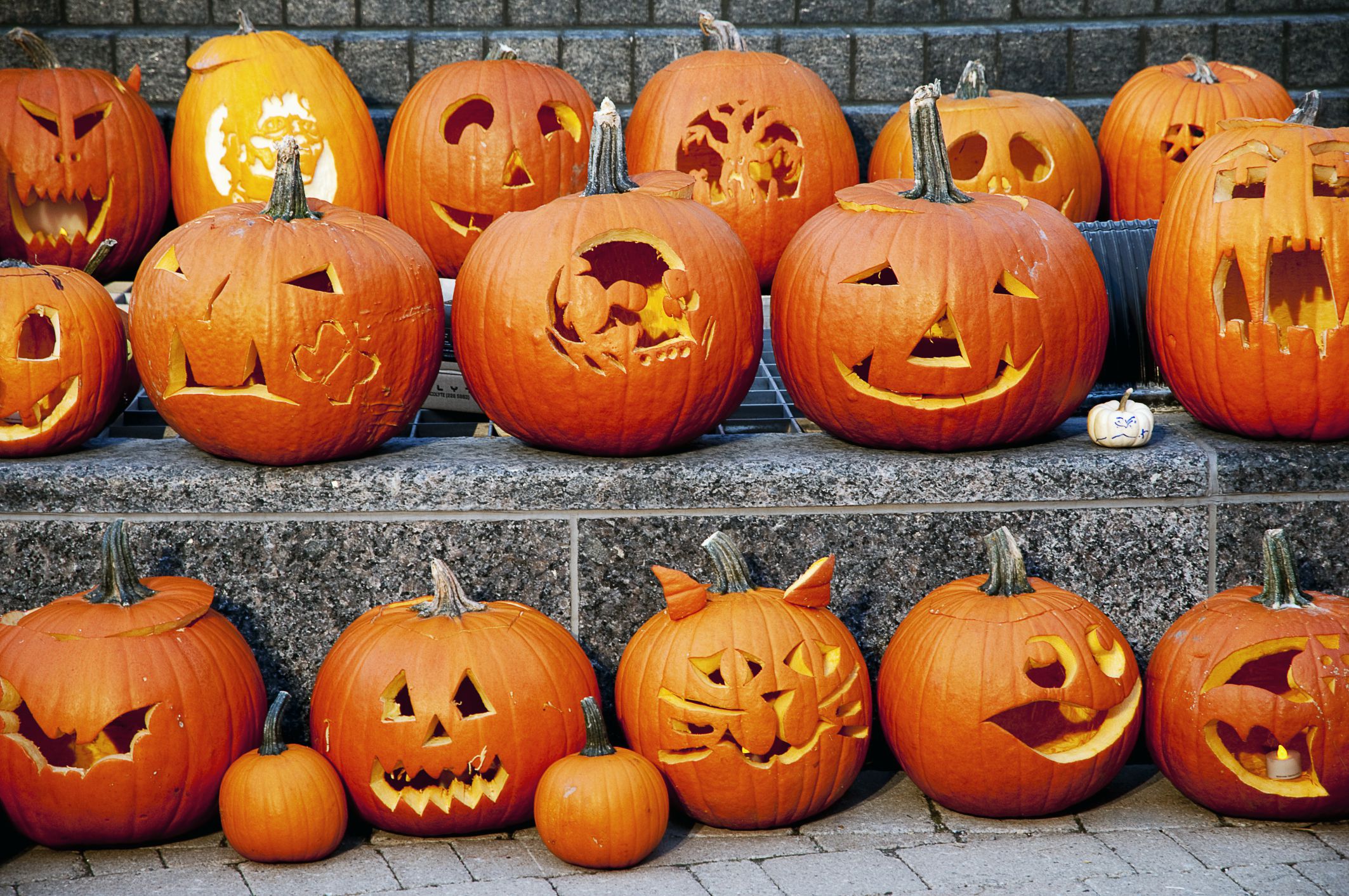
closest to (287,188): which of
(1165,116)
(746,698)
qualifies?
(746,698)

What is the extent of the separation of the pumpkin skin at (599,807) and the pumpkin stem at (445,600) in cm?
42

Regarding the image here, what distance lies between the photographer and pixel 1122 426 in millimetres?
4227

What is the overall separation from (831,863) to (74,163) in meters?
3.79

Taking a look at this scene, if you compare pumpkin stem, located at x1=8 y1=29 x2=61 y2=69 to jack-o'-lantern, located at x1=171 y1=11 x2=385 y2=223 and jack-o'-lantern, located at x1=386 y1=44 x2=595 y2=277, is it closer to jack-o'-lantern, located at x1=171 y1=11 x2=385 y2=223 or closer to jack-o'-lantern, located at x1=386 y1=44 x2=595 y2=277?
jack-o'-lantern, located at x1=171 y1=11 x2=385 y2=223

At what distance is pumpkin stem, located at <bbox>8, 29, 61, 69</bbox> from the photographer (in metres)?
5.46

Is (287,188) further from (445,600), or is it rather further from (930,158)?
(930,158)

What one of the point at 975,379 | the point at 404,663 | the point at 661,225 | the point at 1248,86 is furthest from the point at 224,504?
the point at 1248,86

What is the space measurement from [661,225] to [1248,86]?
313 cm

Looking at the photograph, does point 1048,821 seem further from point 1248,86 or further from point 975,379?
point 1248,86

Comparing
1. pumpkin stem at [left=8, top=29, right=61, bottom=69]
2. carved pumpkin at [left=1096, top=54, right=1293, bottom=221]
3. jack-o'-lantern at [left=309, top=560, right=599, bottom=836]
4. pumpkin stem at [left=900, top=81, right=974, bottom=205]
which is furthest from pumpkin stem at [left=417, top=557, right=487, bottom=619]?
carved pumpkin at [left=1096, top=54, right=1293, bottom=221]

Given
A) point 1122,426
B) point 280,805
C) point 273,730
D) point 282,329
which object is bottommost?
point 280,805

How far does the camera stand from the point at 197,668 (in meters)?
3.67

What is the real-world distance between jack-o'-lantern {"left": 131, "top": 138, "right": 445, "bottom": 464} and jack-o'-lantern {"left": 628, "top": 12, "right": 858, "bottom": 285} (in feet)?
5.33

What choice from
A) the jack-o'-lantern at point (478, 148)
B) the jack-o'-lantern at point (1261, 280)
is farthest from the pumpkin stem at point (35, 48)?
the jack-o'-lantern at point (1261, 280)
